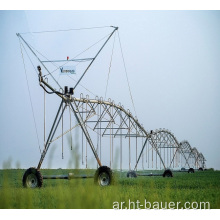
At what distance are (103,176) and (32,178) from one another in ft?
9.68

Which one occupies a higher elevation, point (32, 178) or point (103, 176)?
point (103, 176)

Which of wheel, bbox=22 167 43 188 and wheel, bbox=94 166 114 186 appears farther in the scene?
wheel, bbox=94 166 114 186

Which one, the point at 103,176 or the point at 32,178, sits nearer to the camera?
the point at 32,178

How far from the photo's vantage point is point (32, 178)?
1916cm

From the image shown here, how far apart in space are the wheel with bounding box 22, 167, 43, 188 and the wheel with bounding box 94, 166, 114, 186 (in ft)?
7.70

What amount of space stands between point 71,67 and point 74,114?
102 inches

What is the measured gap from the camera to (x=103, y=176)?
19.6 meters

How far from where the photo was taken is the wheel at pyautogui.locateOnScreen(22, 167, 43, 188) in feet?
61.9

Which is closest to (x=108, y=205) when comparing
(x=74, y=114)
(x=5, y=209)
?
(x=5, y=209)

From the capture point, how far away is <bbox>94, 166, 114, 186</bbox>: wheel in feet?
63.7

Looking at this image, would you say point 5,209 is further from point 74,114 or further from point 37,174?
point 74,114
